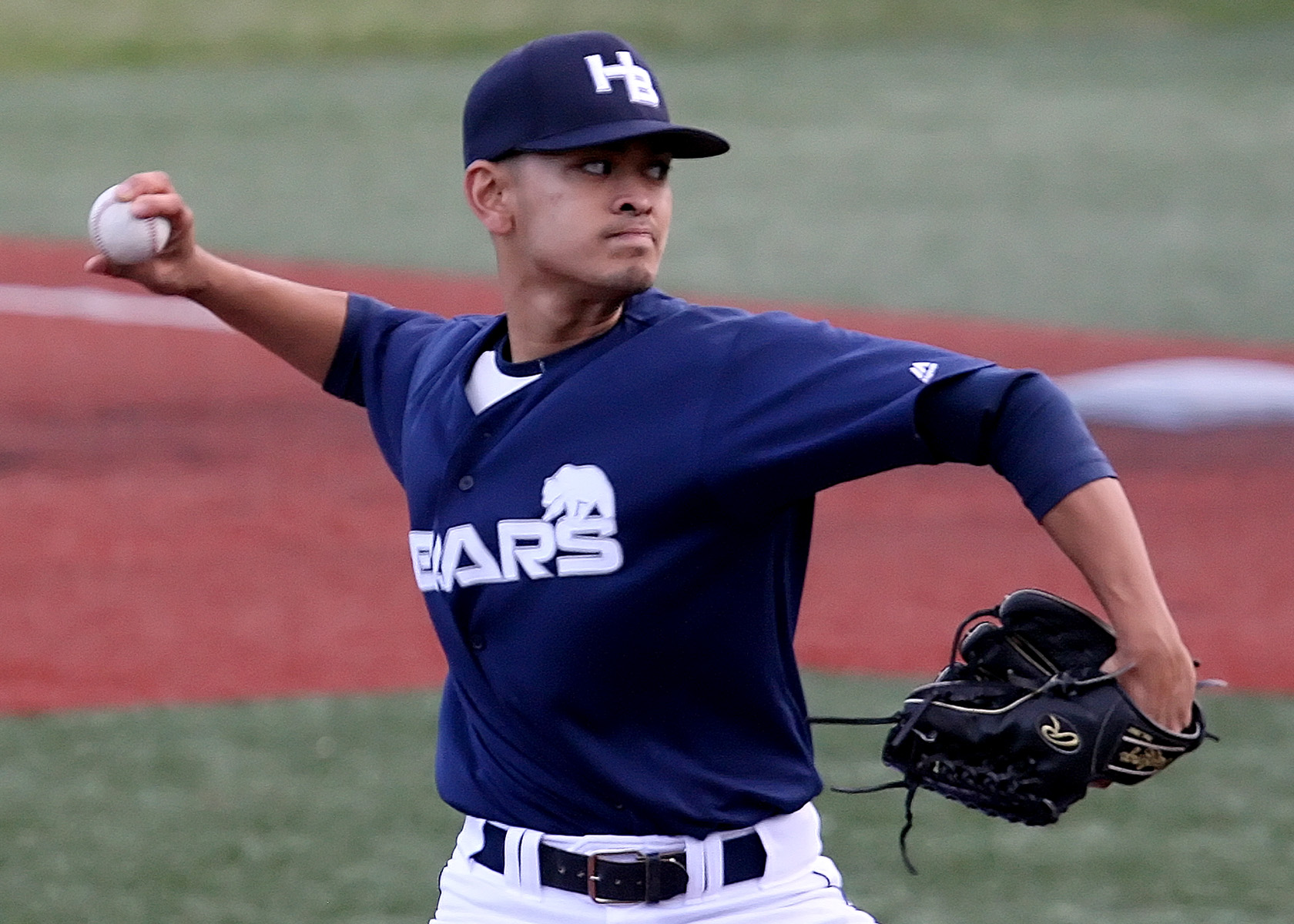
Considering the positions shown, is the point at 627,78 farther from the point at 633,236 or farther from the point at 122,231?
the point at 122,231

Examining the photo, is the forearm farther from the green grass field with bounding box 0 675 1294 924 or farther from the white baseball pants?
the green grass field with bounding box 0 675 1294 924

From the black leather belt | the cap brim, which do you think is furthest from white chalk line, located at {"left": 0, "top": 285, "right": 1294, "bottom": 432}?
the black leather belt

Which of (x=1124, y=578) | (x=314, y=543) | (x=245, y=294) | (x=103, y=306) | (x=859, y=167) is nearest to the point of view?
(x=1124, y=578)

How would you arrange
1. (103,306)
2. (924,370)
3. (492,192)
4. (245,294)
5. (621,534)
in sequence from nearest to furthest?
(924,370), (621,534), (492,192), (245,294), (103,306)

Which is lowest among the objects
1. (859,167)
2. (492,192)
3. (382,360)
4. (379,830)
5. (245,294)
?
(379,830)

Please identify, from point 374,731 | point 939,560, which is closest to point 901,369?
point 374,731

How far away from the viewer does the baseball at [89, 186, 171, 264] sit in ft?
9.74

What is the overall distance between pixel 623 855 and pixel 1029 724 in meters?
0.59

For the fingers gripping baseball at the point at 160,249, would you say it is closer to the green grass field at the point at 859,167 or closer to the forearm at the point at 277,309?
A: the forearm at the point at 277,309

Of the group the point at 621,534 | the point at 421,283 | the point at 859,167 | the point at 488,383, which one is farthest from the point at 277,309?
the point at 859,167

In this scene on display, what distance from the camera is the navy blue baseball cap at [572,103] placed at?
2691 mm

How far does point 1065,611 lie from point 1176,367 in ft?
23.6

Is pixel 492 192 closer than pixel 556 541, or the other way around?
pixel 556 541

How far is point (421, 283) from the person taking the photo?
11414mm
